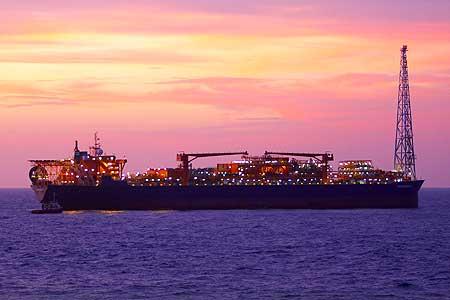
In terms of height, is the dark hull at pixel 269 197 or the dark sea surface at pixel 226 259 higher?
the dark hull at pixel 269 197

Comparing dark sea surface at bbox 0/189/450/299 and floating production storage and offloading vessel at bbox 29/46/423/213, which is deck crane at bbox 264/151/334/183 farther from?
dark sea surface at bbox 0/189/450/299

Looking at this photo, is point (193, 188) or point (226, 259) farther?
point (193, 188)

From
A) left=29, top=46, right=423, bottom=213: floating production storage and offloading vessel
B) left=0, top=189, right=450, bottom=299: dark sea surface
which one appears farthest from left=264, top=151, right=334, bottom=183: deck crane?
left=0, top=189, right=450, bottom=299: dark sea surface

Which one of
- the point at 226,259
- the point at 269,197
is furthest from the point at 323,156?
the point at 226,259

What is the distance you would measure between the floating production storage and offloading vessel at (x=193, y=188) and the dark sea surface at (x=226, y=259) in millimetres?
29258

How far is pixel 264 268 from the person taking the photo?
66.8 meters

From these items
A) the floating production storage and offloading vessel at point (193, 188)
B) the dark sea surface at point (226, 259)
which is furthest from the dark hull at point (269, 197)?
the dark sea surface at point (226, 259)

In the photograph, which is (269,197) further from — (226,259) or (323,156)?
(226,259)

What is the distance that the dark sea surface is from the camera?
5612 cm

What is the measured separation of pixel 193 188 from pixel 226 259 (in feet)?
282

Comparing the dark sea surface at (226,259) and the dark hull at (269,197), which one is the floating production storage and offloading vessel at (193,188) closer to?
the dark hull at (269,197)

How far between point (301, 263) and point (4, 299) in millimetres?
24866

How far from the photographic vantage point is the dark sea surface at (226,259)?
5612 cm

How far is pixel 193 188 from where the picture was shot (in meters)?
159
